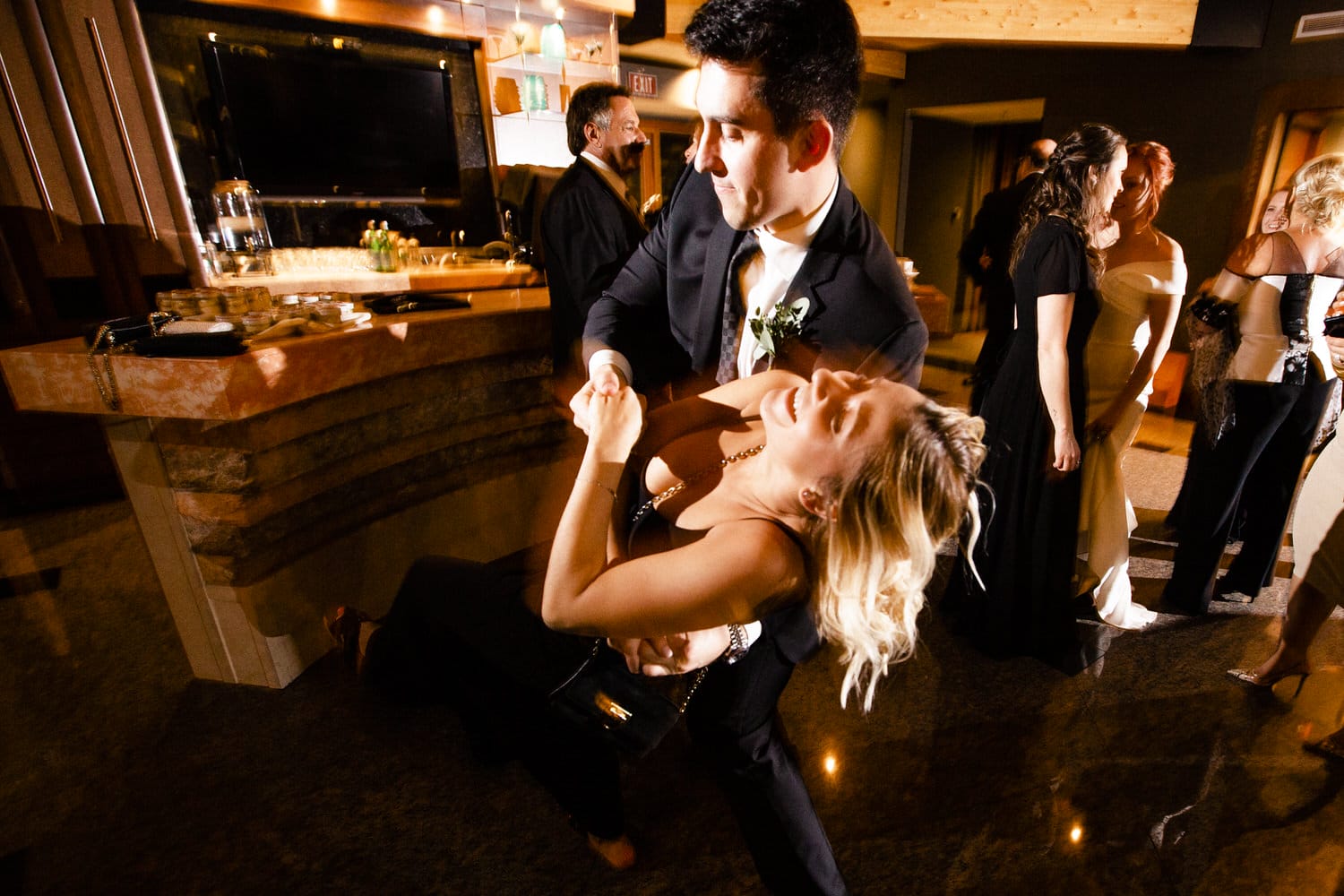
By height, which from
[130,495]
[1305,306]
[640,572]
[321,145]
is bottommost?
[130,495]

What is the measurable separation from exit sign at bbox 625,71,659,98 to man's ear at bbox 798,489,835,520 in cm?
641

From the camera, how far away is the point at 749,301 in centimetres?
160

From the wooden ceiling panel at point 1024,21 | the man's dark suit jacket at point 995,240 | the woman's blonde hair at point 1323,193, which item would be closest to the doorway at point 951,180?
the wooden ceiling panel at point 1024,21

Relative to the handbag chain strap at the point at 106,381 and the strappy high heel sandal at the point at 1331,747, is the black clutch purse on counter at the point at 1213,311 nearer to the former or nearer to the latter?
the strappy high heel sandal at the point at 1331,747

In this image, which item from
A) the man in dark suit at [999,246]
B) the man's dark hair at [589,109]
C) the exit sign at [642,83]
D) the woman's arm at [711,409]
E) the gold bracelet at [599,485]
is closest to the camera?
the gold bracelet at [599,485]

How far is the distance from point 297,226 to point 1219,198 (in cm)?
795

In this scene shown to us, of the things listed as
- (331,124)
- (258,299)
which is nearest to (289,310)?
(258,299)

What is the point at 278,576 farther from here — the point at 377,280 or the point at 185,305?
the point at 377,280

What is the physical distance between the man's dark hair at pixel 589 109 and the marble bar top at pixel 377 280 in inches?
44.1

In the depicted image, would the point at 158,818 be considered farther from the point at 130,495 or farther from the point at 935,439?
the point at 935,439

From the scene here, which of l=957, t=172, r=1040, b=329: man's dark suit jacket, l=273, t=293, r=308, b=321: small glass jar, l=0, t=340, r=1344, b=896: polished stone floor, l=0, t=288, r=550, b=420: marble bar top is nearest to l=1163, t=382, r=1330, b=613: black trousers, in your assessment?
l=0, t=340, r=1344, b=896: polished stone floor

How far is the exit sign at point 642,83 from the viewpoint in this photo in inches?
261

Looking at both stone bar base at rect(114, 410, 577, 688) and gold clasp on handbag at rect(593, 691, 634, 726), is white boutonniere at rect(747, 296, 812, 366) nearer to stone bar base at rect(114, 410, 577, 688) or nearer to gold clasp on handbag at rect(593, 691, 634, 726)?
gold clasp on handbag at rect(593, 691, 634, 726)

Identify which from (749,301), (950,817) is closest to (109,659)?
(749,301)
